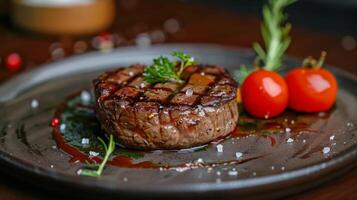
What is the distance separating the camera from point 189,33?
376 cm

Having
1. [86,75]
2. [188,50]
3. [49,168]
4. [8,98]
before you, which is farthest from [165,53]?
[49,168]

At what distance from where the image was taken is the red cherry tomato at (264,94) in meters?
2.39

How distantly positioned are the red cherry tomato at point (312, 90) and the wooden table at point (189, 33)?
62cm

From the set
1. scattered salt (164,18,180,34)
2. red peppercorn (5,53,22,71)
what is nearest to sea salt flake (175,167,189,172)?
red peppercorn (5,53,22,71)

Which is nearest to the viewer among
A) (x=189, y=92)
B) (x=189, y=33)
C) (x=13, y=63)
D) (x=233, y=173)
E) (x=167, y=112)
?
(x=233, y=173)

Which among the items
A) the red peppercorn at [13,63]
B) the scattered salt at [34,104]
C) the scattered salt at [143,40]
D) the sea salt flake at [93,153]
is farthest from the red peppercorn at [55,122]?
the scattered salt at [143,40]

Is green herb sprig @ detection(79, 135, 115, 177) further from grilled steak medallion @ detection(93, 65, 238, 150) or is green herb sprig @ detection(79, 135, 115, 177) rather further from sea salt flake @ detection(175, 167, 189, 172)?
sea salt flake @ detection(175, 167, 189, 172)

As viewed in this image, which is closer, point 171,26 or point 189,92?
point 189,92

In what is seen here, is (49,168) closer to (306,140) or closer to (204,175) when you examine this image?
(204,175)

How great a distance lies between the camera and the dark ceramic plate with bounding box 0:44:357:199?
70.2 inches

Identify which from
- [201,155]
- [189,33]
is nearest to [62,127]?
[201,155]

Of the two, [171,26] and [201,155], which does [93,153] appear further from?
[171,26]

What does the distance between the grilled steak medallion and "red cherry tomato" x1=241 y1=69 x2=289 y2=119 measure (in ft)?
0.54

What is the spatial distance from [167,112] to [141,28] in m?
1.89
